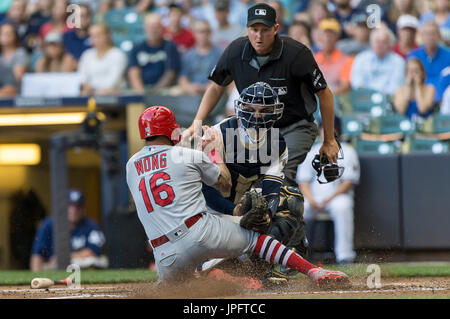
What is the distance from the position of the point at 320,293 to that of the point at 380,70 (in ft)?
17.7

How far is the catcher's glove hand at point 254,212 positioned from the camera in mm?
4891

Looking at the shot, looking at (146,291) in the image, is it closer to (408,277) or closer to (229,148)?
(229,148)

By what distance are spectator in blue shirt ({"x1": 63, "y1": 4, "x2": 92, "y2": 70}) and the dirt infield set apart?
5.58 m

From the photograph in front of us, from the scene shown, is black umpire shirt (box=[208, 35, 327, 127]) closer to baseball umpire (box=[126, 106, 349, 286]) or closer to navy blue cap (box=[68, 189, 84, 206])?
baseball umpire (box=[126, 106, 349, 286])

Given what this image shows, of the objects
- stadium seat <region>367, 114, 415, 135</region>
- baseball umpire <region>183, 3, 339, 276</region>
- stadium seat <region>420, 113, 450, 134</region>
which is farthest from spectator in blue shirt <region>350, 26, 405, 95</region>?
baseball umpire <region>183, 3, 339, 276</region>

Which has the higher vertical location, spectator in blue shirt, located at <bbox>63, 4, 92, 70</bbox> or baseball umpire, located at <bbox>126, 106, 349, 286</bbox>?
spectator in blue shirt, located at <bbox>63, 4, 92, 70</bbox>

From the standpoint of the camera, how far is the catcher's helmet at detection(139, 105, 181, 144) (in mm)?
5039

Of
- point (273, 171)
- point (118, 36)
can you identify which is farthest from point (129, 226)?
point (273, 171)

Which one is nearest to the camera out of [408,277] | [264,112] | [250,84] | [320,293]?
[320,293]

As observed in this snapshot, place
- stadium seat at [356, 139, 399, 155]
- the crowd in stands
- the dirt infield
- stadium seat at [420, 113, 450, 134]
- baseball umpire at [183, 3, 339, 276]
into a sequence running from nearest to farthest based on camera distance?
the dirt infield, baseball umpire at [183, 3, 339, 276], stadium seat at [420, 113, 450, 134], stadium seat at [356, 139, 399, 155], the crowd in stands

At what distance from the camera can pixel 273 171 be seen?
17.4ft

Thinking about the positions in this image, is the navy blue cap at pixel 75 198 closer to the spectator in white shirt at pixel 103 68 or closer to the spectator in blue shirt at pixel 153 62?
the spectator in white shirt at pixel 103 68

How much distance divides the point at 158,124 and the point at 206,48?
531cm

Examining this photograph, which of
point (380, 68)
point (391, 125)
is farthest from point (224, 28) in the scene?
point (391, 125)
